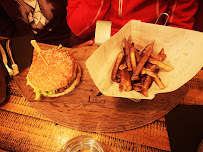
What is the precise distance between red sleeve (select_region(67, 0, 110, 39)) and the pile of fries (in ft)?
2.61

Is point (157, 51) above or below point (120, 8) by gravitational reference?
below

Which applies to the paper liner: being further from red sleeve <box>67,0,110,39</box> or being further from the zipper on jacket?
red sleeve <box>67,0,110,39</box>

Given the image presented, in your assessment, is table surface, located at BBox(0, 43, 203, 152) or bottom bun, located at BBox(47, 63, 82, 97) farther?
bottom bun, located at BBox(47, 63, 82, 97)

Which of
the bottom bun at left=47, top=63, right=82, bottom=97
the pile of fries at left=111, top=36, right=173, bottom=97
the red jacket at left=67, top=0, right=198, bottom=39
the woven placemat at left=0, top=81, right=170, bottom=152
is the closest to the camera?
the pile of fries at left=111, top=36, right=173, bottom=97

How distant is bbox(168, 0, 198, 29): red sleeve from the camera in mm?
1760

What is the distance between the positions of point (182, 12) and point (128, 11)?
0.67 metres

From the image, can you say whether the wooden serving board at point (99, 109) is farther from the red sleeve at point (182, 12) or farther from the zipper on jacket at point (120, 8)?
the zipper on jacket at point (120, 8)

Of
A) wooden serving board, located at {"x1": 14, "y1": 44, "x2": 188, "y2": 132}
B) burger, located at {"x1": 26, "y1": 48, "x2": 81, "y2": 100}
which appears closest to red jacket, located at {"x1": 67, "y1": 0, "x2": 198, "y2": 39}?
burger, located at {"x1": 26, "y1": 48, "x2": 81, "y2": 100}

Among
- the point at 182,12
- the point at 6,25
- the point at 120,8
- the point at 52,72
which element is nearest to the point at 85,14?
the point at 120,8

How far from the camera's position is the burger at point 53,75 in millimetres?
1605

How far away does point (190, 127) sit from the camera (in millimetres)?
1374

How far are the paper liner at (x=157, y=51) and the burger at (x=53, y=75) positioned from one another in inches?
20.3

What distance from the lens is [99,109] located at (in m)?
1.56

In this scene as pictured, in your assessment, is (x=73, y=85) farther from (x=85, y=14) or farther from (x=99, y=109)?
(x=85, y=14)
